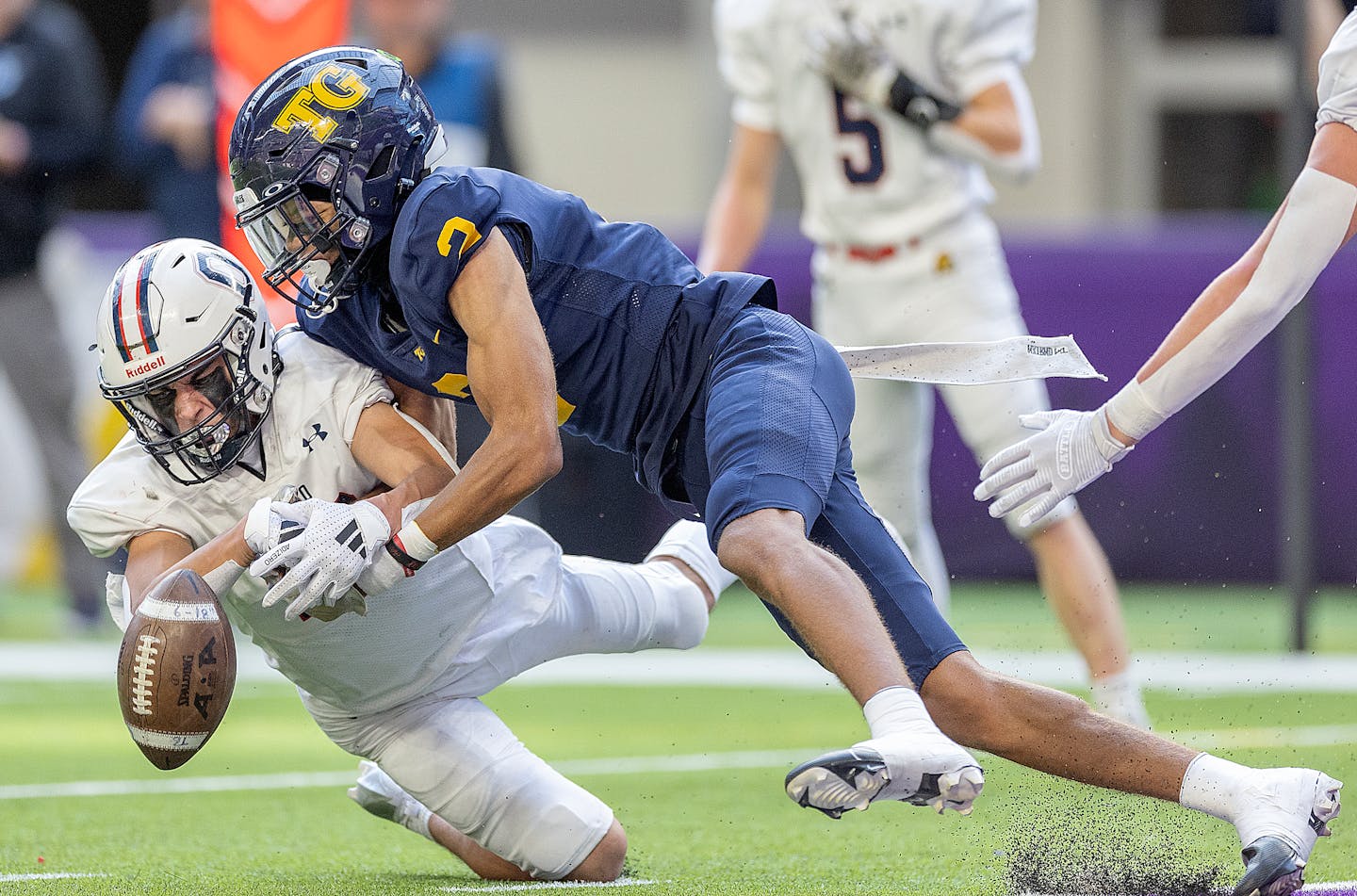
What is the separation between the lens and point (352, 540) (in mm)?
3283

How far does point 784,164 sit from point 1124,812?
1060cm

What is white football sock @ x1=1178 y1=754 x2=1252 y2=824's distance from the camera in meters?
3.21

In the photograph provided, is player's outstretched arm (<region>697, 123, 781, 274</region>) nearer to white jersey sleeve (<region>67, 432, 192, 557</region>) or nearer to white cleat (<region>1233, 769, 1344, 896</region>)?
white jersey sleeve (<region>67, 432, 192, 557</region>)

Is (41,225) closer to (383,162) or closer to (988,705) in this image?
(383,162)

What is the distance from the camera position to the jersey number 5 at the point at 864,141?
5.56 m

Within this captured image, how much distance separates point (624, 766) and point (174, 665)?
83.6 inches

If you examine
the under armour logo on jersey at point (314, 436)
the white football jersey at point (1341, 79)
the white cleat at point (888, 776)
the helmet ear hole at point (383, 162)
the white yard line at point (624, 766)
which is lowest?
the white yard line at point (624, 766)

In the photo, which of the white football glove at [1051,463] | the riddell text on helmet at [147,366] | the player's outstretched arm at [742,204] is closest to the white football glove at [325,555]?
the riddell text on helmet at [147,366]

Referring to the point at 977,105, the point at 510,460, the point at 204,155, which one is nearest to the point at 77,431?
the point at 204,155

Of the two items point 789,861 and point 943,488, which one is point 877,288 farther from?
point 943,488

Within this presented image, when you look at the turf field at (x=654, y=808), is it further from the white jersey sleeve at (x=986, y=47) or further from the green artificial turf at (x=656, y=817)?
the white jersey sleeve at (x=986, y=47)

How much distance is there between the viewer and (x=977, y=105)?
215 inches

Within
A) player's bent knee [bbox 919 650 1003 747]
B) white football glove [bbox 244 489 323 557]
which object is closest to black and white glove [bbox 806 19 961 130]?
player's bent knee [bbox 919 650 1003 747]

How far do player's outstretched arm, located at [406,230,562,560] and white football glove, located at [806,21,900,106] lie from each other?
233 centimetres
